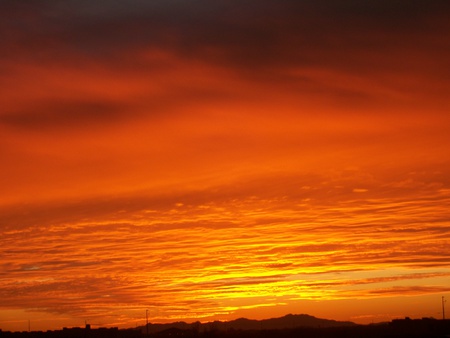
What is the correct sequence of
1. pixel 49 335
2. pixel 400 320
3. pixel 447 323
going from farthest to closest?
pixel 49 335
pixel 400 320
pixel 447 323

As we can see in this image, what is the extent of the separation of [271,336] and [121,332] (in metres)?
29.1

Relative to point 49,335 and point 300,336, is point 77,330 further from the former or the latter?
point 300,336

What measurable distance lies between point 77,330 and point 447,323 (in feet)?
186

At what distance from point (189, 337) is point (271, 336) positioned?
14.5 meters

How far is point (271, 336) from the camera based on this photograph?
10512 centimetres

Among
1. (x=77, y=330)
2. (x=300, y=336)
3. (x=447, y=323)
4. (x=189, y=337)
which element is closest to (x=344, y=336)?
(x=300, y=336)

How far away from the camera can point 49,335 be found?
11294 cm

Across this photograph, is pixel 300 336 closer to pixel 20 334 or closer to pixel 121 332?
pixel 121 332

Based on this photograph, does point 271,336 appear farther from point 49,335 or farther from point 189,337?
point 49,335

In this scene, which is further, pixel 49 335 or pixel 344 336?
pixel 49 335

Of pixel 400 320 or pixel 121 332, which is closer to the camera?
pixel 400 320

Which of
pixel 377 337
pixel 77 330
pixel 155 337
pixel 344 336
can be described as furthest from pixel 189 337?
pixel 377 337

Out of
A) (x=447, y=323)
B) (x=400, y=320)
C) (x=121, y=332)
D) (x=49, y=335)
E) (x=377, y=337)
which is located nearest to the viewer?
(x=377, y=337)

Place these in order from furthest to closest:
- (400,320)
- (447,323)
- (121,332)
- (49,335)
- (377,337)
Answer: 1. (121,332)
2. (49,335)
3. (400,320)
4. (447,323)
5. (377,337)
